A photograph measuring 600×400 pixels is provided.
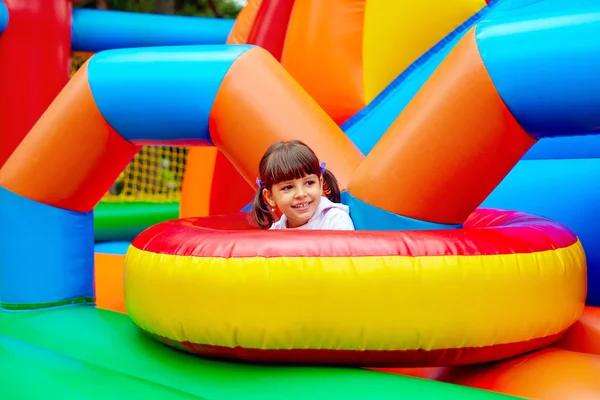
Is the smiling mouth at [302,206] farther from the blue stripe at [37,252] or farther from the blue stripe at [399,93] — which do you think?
the blue stripe at [37,252]

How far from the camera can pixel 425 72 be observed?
96.1 inches

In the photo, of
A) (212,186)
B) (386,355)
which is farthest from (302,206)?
(212,186)

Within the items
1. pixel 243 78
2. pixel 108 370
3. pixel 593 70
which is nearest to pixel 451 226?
pixel 593 70

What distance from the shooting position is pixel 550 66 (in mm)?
1438

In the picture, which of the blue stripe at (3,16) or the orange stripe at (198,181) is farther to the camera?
the blue stripe at (3,16)

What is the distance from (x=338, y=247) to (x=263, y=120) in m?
0.55

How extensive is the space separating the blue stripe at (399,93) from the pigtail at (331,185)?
0.61 meters

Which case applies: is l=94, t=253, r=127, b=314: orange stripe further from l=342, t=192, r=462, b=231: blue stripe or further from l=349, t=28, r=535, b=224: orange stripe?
l=349, t=28, r=535, b=224: orange stripe

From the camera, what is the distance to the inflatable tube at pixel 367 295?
146 centimetres

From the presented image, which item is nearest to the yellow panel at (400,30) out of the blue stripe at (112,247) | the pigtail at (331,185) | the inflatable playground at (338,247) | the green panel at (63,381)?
the inflatable playground at (338,247)

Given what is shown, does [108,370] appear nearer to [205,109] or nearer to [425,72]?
[205,109]

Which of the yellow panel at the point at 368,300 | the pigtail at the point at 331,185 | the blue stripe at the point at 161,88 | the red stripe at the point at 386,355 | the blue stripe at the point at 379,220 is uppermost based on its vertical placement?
the blue stripe at the point at 161,88

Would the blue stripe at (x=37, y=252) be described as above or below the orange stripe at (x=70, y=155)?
below

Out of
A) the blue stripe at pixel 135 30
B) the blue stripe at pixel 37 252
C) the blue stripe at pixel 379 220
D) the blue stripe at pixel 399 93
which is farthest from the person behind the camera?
the blue stripe at pixel 135 30
